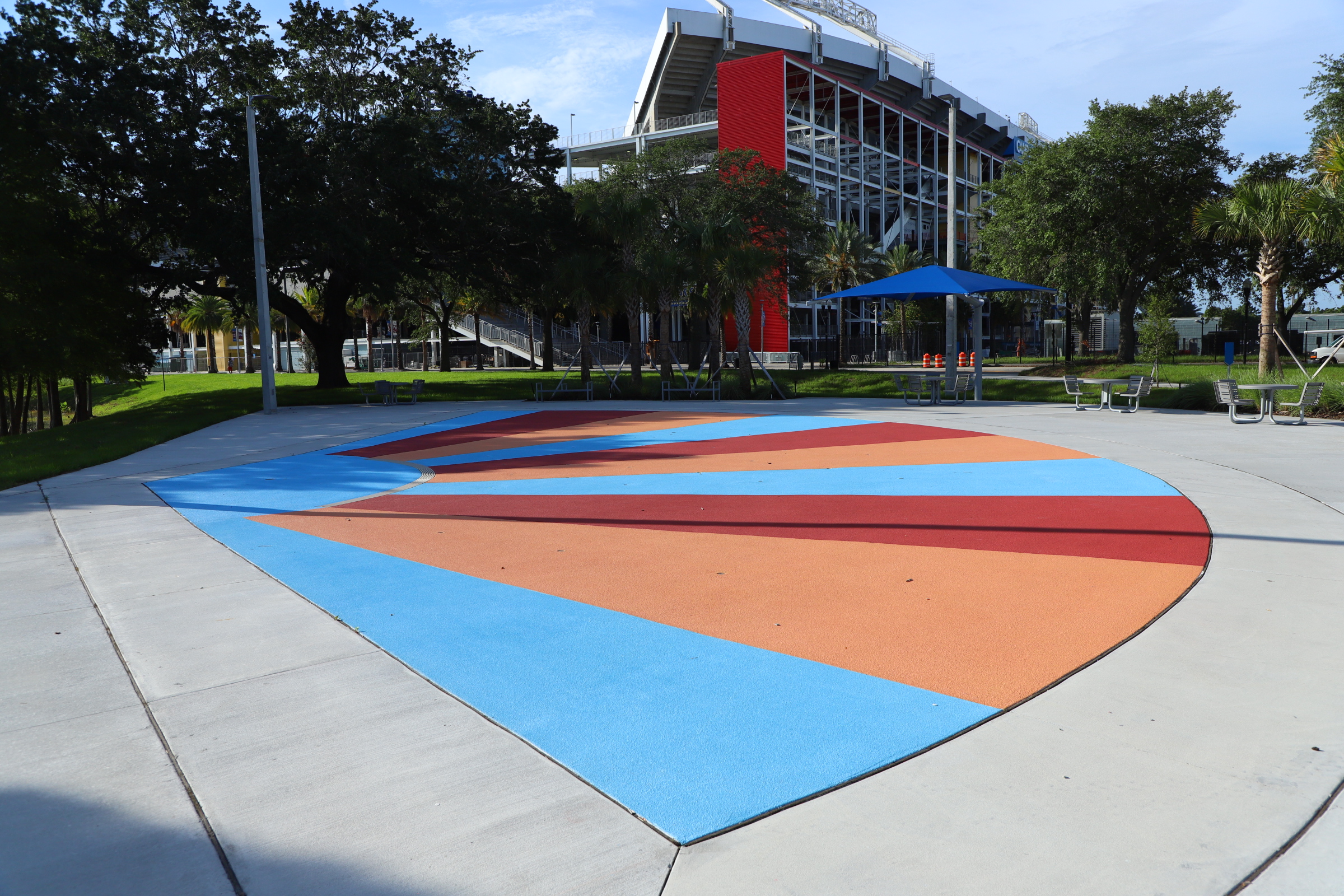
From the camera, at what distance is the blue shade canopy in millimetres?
24344

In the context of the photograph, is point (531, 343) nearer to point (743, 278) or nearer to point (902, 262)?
point (902, 262)

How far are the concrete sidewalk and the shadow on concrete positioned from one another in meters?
0.01

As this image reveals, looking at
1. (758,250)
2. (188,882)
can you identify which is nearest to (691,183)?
(758,250)

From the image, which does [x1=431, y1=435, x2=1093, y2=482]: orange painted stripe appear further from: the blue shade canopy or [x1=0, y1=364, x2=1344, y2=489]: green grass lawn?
the blue shade canopy

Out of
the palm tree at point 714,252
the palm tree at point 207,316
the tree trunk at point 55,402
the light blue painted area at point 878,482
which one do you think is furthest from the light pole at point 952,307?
the palm tree at point 207,316

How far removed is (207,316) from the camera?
8356cm

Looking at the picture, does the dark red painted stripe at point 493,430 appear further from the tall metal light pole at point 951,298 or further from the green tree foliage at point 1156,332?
the green tree foliage at point 1156,332

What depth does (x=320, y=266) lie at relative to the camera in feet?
103

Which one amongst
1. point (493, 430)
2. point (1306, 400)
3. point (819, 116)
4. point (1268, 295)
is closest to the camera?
point (1306, 400)

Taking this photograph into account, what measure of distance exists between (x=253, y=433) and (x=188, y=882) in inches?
749

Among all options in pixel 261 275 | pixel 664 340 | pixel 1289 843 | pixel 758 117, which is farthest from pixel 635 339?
pixel 758 117

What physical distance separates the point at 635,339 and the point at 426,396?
27.7 feet

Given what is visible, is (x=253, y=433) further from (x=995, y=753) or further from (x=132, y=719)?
(x=995, y=753)

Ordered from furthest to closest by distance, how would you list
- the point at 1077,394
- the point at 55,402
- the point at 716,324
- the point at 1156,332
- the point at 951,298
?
1. the point at 1156,332
2. the point at 55,402
3. the point at 716,324
4. the point at 951,298
5. the point at 1077,394
